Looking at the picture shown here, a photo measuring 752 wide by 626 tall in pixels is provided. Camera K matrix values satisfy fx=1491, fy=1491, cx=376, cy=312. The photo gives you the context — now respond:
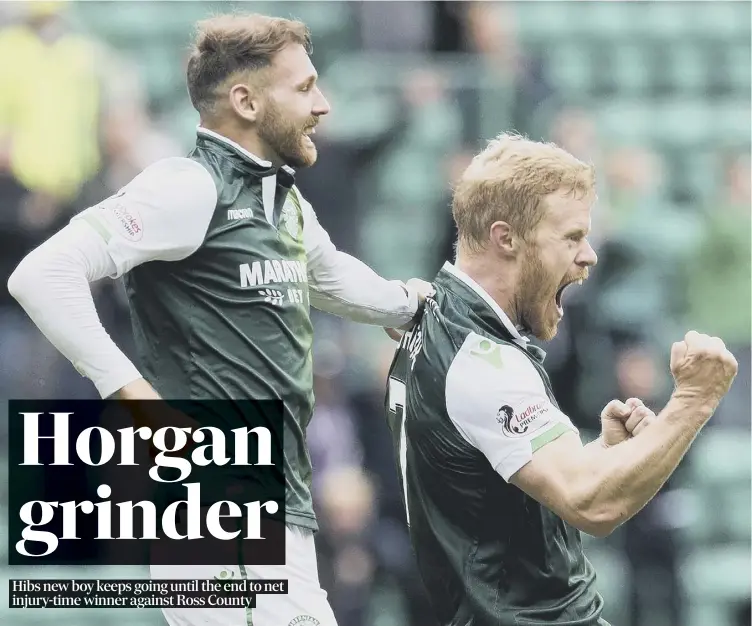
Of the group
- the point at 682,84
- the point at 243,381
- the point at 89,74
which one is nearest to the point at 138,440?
the point at 243,381

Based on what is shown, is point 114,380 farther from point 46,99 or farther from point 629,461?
point 46,99

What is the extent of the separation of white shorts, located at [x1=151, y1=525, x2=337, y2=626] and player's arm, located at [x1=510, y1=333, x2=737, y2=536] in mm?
774

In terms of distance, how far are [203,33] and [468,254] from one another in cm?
101

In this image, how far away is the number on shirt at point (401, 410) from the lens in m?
3.89

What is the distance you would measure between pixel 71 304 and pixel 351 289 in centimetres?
107

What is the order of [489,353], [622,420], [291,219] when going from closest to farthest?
[489,353]
[622,420]
[291,219]

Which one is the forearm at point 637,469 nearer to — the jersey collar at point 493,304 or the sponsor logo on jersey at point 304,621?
the jersey collar at point 493,304

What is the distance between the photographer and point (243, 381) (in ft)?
13.0

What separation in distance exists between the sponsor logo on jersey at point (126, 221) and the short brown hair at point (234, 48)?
1.52 ft

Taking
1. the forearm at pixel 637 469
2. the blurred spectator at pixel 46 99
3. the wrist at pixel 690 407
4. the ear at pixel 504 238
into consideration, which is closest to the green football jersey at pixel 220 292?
the ear at pixel 504 238

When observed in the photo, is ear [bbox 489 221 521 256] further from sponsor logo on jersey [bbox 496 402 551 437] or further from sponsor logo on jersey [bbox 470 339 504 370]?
sponsor logo on jersey [bbox 496 402 551 437]

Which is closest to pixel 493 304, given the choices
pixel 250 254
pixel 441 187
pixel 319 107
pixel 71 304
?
pixel 250 254

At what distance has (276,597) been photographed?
12.9 feet

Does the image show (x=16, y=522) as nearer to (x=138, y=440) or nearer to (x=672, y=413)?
(x=138, y=440)
